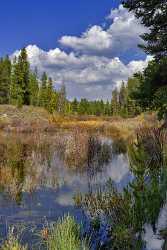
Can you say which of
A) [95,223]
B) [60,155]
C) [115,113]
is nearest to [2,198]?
[95,223]

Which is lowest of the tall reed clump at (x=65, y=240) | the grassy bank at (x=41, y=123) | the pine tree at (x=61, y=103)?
the tall reed clump at (x=65, y=240)

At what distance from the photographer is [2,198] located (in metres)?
13.2

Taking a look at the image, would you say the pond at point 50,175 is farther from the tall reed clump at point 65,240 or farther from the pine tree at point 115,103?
the pine tree at point 115,103

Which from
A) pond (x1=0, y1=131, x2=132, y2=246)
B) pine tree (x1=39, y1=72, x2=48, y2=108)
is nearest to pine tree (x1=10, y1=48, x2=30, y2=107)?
pine tree (x1=39, y1=72, x2=48, y2=108)

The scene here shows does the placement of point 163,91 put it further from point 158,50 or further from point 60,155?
point 60,155

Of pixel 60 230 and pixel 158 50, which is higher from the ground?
pixel 158 50

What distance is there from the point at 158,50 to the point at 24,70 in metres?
63.3

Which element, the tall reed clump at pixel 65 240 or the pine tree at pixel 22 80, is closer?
the tall reed clump at pixel 65 240

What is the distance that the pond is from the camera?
11.7 m

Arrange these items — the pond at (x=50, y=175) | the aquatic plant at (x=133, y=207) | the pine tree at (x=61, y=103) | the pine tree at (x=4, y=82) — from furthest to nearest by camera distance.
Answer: the pine tree at (x=61, y=103) < the pine tree at (x=4, y=82) < the pond at (x=50, y=175) < the aquatic plant at (x=133, y=207)

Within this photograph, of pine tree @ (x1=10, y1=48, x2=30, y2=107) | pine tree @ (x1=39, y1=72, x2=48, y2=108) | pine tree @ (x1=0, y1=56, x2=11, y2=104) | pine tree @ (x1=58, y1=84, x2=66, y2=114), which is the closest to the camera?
pine tree @ (x1=10, y1=48, x2=30, y2=107)

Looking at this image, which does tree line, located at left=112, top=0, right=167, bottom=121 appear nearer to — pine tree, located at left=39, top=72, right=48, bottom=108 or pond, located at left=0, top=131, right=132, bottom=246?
pond, located at left=0, top=131, right=132, bottom=246

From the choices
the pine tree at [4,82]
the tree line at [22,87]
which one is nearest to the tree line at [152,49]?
the tree line at [22,87]

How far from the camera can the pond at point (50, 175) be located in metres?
11.7
